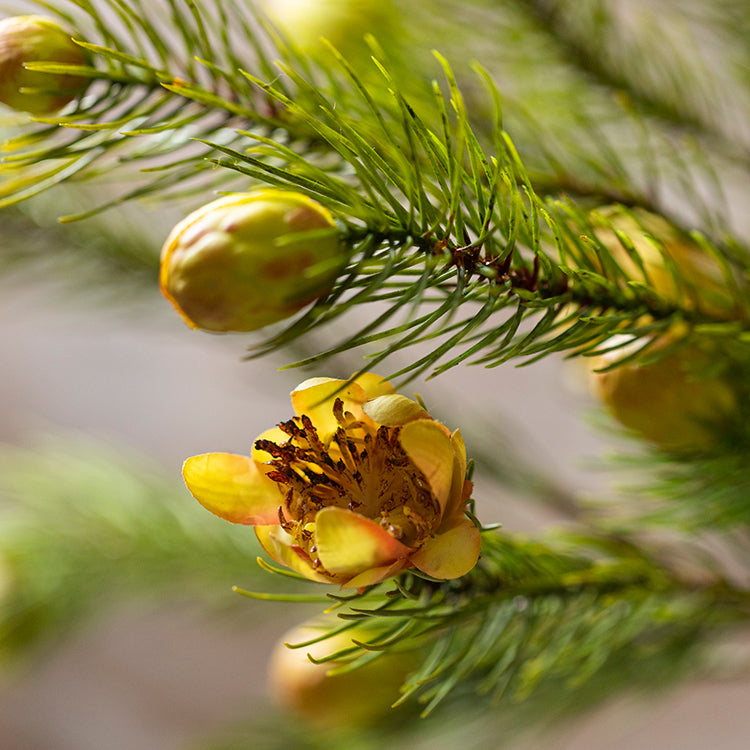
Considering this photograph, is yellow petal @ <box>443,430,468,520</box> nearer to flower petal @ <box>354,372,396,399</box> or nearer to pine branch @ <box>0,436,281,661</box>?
flower petal @ <box>354,372,396,399</box>

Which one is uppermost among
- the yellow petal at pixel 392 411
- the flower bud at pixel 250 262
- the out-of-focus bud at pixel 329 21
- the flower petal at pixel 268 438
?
the out-of-focus bud at pixel 329 21

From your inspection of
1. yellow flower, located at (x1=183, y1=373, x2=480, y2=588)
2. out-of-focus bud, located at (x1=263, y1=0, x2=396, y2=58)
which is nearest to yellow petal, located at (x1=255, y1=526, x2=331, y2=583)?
yellow flower, located at (x1=183, y1=373, x2=480, y2=588)

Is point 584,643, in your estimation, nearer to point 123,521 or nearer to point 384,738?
point 384,738

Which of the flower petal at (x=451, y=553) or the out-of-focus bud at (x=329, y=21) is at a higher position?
the out-of-focus bud at (x=329, y=21)

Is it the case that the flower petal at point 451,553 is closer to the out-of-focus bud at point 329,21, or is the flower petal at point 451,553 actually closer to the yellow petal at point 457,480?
the yellow petal at point 457,480

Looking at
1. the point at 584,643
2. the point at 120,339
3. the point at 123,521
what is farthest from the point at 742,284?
the point at 120,339

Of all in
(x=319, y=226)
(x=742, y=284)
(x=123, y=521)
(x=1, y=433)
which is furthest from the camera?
(x=1, y=433)

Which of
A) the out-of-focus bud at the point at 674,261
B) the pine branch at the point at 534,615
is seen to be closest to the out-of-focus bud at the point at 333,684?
the pine branch at the point at 534,615
